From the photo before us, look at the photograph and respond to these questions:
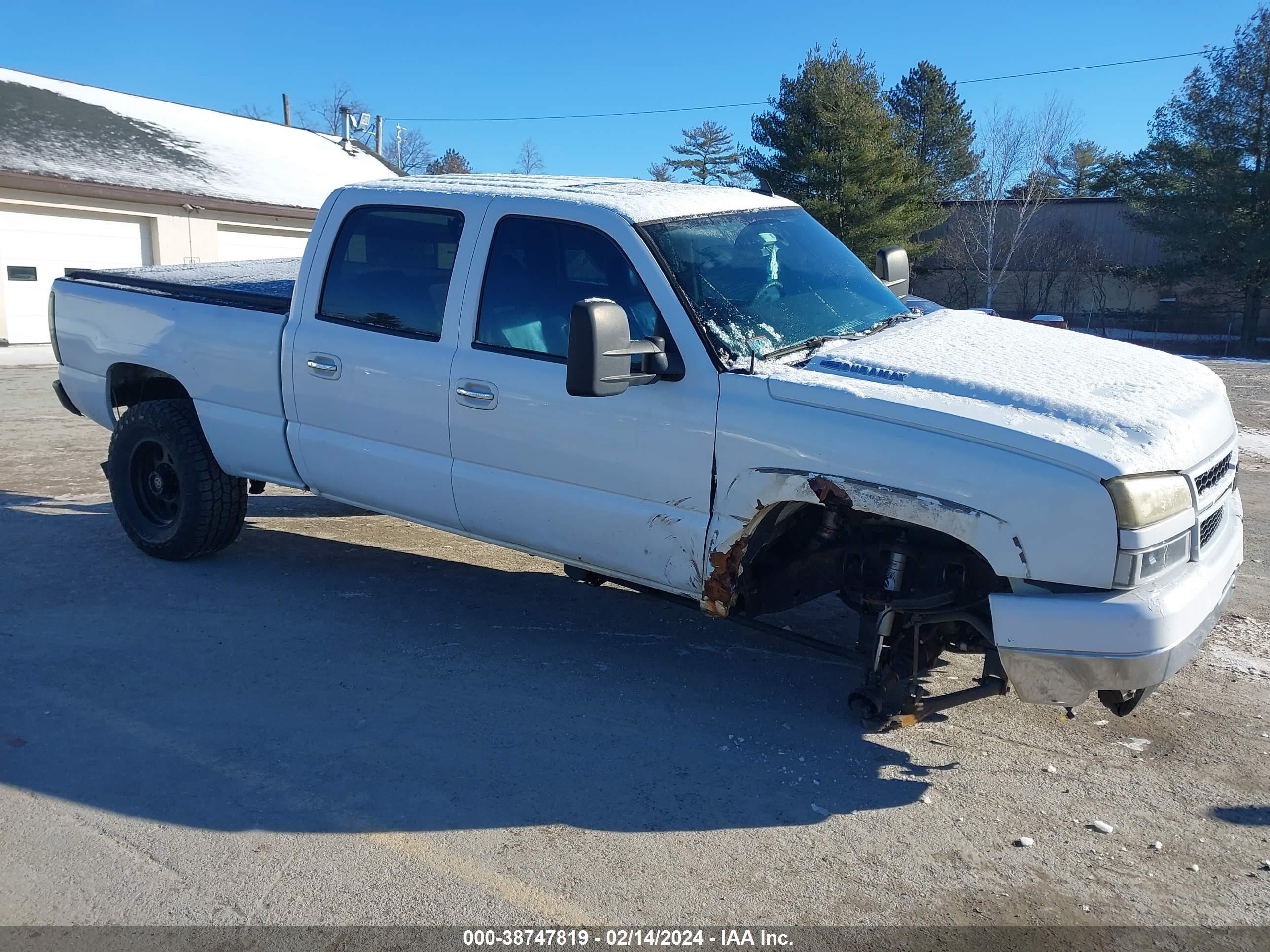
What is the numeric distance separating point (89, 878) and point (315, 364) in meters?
2.58

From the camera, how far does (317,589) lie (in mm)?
5676

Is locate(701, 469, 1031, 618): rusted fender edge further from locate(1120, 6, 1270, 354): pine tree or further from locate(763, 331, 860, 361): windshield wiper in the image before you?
locate(1120, 6, 1270, 354): pine tree

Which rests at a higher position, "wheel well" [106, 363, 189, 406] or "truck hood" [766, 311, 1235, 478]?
"truck hood" [766, 311, 1235, 478]

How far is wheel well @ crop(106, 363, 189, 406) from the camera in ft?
19.9

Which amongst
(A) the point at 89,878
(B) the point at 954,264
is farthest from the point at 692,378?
(B) the point at 954,264

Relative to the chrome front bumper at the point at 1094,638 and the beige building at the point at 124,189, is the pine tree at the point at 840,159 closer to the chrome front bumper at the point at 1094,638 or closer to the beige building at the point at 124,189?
the beige building at the point at 124,189

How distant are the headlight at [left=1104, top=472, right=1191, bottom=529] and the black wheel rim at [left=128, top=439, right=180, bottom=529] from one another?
4772mm

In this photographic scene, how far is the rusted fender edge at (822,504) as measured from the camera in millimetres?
3377

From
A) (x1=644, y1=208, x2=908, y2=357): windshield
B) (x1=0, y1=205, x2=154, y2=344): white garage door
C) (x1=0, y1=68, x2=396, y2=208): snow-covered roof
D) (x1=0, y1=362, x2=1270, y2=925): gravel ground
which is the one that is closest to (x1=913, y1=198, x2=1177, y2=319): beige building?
(x1=0, y1=68, x2=396, y2=208): snow-covered roof

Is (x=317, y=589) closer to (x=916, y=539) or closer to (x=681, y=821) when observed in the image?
(x=681, y=821)

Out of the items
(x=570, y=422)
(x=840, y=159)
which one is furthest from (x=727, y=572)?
(x=840, y=159)

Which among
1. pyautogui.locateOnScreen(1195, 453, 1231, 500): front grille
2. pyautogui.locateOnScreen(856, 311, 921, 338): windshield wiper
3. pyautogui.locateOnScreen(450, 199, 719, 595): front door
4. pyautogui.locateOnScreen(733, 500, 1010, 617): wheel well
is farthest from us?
pyautogui.locateOnScreen(856, 311, 921, 338): windshield wiper

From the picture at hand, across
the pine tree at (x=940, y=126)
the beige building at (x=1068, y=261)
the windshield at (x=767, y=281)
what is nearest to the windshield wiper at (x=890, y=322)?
the windshield at (x=767, y=281)

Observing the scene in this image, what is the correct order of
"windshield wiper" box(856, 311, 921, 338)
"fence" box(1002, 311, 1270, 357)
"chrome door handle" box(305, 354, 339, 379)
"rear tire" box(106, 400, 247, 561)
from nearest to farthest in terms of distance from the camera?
"windshield wiper" box(856, 311, 921, 338) < "chrome door handle" box(305, 354, 339, 379) < "rear tire" box(106, 400, 247, 561) < "fence" box(1002, 311, 1270, 357)
